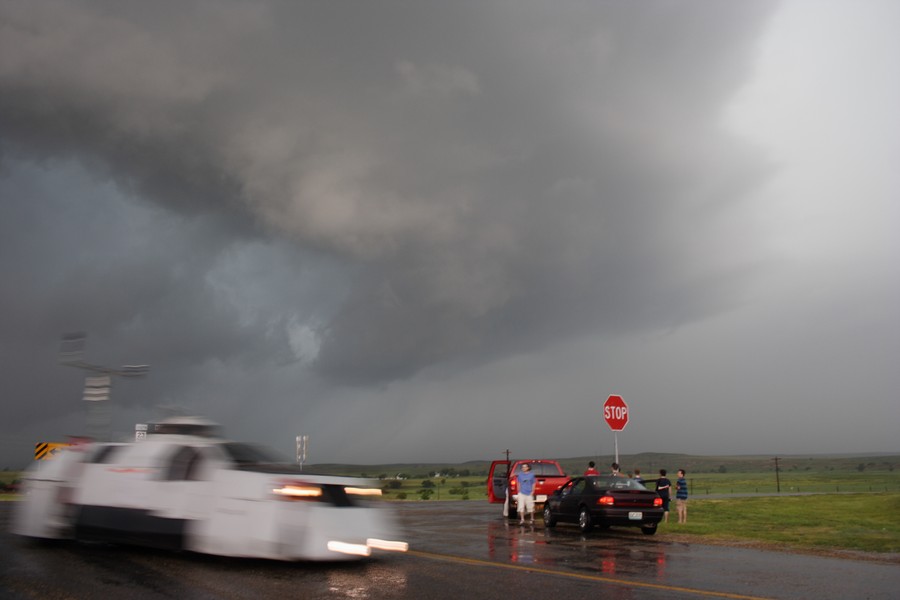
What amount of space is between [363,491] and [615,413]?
511 inches

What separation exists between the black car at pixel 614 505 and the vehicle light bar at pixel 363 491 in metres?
8.54

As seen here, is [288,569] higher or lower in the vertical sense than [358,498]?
lower

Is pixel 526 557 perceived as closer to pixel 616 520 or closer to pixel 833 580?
pixel 833 580

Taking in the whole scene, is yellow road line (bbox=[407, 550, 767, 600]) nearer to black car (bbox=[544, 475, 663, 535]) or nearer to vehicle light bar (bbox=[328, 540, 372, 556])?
Answer: vehicle light bar (bbox=[328, 540, 372, 556])

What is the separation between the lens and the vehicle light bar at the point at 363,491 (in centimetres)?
1036

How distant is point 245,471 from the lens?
10.1 meters

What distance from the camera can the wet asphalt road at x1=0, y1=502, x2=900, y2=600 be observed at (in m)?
8.45

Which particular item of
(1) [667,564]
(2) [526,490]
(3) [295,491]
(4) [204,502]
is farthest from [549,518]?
(4) [204,502]

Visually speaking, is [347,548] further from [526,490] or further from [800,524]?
[800,524]

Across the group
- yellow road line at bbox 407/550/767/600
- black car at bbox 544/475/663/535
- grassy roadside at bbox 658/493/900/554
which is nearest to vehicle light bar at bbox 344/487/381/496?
yellow road line at bbox 407/550/767/600

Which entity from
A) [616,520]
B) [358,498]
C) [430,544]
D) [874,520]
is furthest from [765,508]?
[358,498]

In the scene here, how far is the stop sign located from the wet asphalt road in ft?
25.5

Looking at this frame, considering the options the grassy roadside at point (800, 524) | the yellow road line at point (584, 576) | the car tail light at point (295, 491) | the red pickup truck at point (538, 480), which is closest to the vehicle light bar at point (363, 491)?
the car tail light at point (295, 491)

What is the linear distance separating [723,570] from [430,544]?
5639mm
